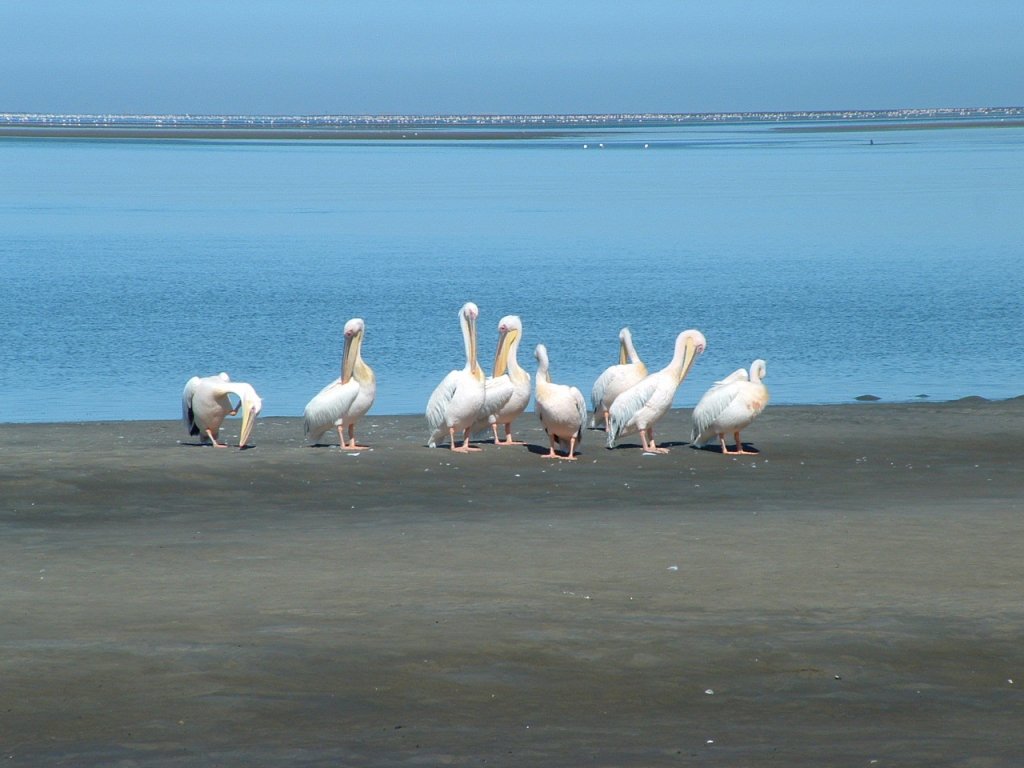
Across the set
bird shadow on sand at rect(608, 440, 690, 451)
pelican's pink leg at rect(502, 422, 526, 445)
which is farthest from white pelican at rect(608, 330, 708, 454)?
pelican's pink leg at rect(502, 422, 526, 445)

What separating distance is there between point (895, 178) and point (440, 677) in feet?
171

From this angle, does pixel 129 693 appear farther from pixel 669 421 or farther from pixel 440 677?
pixel 669 421

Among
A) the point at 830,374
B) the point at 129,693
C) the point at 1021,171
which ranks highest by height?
the point at 1021,171

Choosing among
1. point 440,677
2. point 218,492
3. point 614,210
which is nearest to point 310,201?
point 614,210

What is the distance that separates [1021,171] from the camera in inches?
2282

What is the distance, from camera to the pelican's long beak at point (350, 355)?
10.7m

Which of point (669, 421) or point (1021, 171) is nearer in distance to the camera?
point (669, 421)

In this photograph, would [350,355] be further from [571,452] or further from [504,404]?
[571,452]

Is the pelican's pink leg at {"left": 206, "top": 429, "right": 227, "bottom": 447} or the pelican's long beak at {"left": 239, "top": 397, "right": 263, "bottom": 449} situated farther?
the pelican's pink leg at {"left": 206, "top": 429, "right": 227, "bottom": 447}

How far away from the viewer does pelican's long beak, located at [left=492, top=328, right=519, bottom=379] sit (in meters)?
11.2

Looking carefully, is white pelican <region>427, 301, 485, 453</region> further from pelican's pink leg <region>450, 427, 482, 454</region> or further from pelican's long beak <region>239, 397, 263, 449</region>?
pelican's long beak <region>239, 397, 263, 449</region>

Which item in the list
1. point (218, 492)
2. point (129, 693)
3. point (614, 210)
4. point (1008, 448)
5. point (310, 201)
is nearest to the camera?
point (129, 693)

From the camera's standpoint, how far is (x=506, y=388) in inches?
416

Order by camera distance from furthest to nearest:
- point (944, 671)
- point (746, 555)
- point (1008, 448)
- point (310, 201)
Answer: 1. point (310, 201)
2. point (1008, 448)
3. point (746, 555)
4. point (944, 671)
